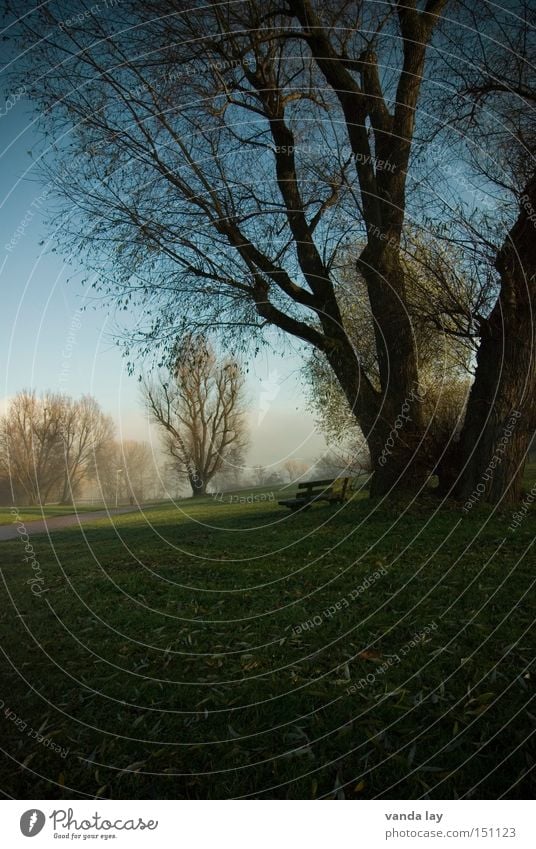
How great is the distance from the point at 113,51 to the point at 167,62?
1.05 meters

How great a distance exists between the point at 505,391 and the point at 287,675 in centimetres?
714

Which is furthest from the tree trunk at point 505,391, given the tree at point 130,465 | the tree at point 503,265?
the tree at point 130,465

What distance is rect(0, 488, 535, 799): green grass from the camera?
3.47 metres

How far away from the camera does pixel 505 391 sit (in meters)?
9.95

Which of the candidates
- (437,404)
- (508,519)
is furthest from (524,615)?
(437,404)

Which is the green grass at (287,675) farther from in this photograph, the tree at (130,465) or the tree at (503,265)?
the tree at (130,465)

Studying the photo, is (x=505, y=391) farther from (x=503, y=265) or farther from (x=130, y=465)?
(x=130, y=465)

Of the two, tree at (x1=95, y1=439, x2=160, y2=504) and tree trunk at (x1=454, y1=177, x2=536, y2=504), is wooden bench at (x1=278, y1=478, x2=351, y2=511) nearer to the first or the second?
tree at (x1=95, y1=439, x2=160, y2=504)

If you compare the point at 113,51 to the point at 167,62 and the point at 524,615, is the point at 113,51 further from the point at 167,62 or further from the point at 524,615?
the point at 524,615

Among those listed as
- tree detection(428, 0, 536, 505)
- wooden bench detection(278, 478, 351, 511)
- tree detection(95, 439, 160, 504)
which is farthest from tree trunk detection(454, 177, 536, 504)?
tree detection(95, 439, 160, 504)

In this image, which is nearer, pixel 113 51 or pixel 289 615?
pixel 289 615

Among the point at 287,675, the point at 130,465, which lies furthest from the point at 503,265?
the point at 130,465

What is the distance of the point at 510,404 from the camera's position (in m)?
9.98
